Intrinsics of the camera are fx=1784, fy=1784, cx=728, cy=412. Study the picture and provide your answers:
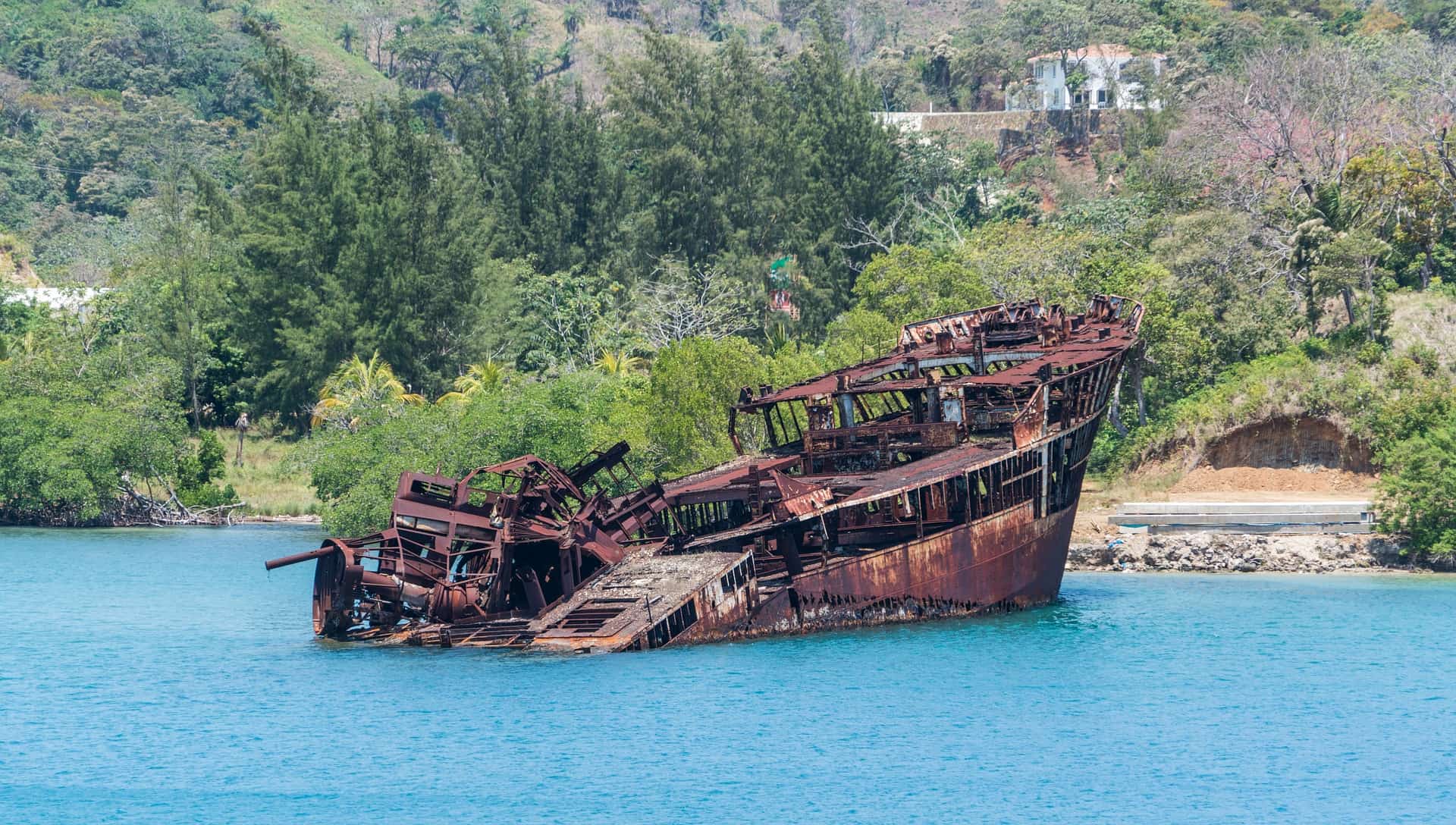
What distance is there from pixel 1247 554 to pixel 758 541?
2068cm

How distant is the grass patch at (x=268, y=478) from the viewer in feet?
259

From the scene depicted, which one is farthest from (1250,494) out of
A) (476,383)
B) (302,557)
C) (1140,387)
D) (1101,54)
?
(1101,54)

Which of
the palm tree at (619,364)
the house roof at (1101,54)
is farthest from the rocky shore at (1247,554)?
the house roof at (1101,54)

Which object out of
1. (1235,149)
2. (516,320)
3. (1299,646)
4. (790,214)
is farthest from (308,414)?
(1299,646)

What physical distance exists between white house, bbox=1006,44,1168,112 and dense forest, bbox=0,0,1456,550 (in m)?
2.89

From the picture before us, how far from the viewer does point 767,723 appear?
37312 mm

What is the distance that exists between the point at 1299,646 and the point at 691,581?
1613 centimetres

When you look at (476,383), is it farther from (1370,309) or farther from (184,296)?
(1370,309)

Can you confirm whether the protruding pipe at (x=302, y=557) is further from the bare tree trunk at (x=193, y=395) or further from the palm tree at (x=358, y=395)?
the bare tree trunk at (x=193, y=395)

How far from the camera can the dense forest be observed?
2601 inches

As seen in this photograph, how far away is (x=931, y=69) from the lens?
159875 mm

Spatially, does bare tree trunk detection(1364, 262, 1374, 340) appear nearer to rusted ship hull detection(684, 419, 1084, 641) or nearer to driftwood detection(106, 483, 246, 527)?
rusted ship hull detection(684, 419, 1084, 641)

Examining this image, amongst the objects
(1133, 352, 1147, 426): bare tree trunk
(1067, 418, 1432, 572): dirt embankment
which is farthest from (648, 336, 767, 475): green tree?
(1133, 352, 1147, 426): bare tree trunk

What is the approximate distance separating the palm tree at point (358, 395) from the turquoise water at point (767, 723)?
25755 mm
